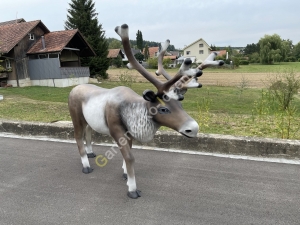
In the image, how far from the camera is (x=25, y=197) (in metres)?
2.99

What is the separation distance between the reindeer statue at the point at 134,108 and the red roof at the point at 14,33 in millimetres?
16732

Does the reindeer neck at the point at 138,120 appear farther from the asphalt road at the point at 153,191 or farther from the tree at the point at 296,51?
the tree at the point at 296,51

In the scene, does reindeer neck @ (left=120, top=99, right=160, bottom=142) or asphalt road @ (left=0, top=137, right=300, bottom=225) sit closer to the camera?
asphalt road @ (left=0, top=137, right=300, bottom=225)

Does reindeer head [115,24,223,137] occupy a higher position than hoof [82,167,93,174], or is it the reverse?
reindeer head [115,24,223,137]

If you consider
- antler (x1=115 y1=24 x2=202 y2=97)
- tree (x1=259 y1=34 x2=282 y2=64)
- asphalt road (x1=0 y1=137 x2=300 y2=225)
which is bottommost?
asphalt road (x1=0 y1=137 x2=300 y2=225)

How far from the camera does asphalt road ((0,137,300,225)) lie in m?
2.57

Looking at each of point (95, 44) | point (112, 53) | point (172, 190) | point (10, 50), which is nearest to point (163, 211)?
point (172, 190)

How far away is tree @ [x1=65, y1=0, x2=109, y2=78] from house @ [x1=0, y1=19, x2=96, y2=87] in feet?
6.91

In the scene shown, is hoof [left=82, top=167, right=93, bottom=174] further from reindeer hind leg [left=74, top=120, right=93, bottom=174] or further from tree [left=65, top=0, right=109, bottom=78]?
tree [left=65, top=0, right=109, bottom=78]

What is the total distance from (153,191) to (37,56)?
1954 cm

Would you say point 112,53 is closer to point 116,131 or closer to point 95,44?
point 95,44

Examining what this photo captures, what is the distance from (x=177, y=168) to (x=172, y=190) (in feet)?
2.05

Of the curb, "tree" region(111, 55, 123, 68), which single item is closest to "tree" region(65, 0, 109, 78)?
the curb

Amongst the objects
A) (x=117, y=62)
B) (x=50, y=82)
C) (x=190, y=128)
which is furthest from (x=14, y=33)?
(x=117, y=62)
